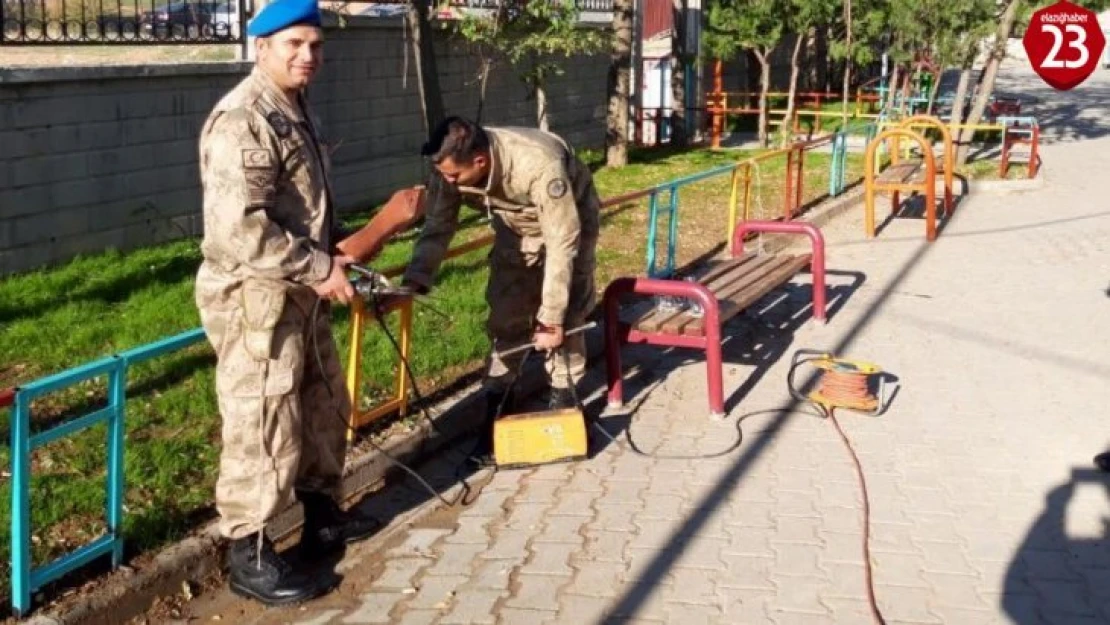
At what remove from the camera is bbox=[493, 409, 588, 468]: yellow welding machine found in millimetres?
5812

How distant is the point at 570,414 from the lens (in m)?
5.86

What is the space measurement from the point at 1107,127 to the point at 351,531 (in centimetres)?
2468

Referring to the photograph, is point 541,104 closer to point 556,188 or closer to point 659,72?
point 659,72

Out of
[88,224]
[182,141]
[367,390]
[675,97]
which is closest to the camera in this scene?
[367,390]

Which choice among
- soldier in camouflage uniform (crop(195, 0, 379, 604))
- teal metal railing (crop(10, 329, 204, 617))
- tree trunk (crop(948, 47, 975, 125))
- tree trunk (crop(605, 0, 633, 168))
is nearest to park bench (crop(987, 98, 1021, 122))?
tree trunk (crop(948, 47, 975, 125))

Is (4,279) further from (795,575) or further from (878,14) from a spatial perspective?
(878,14)

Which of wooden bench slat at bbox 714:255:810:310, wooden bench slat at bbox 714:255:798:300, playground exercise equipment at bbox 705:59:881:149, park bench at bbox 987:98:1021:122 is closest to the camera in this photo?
wooden bench slat at bbox 714:255:810:310

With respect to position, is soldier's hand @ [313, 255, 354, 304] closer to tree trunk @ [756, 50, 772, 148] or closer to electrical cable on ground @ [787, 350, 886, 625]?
electrical cable on ground @ [787, 350, 886, 625]

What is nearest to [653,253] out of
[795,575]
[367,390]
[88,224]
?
[367,390]

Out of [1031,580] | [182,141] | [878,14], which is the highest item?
[878,14]

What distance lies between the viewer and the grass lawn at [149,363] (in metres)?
4.91

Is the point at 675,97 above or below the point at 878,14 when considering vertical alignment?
below

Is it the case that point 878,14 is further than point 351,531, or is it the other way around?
point 878,14

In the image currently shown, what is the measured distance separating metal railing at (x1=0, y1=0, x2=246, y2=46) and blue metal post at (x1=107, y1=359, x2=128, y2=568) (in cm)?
562
